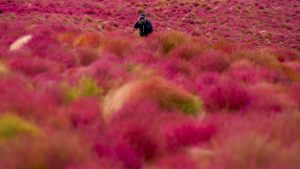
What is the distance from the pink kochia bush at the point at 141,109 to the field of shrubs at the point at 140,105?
2 centimetres

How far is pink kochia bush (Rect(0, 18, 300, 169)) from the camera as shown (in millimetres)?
6066

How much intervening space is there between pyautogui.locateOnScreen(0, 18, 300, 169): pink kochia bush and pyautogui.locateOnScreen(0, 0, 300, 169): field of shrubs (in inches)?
0.8

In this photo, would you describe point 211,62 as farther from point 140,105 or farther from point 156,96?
point 140,105

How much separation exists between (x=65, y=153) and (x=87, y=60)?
811 cm

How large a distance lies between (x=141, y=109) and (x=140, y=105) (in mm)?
189

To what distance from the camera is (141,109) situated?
8164 millimetres

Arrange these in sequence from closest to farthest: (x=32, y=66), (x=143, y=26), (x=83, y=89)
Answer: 1. (x=83, y=89)
2. (x=32, y=66)
3. (x=143, y=26)

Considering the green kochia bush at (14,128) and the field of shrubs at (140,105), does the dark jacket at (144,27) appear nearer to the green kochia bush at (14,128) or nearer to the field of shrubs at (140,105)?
the field of shrubs at (140,105)

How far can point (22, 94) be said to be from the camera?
8125mm

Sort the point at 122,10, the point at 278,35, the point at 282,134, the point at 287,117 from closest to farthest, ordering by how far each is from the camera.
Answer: the point at 282,134
the point at 287,117
the point at 278,35
the point at 122,10

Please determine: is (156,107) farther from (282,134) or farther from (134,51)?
(134,51)

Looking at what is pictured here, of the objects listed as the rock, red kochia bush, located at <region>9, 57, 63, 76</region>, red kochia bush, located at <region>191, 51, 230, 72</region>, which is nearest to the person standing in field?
red kochia bush, located at <region>191, 51, 230, 72</region>

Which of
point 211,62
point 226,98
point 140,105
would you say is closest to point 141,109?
point 140,105

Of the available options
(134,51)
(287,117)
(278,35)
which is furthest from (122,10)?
(287,117)
